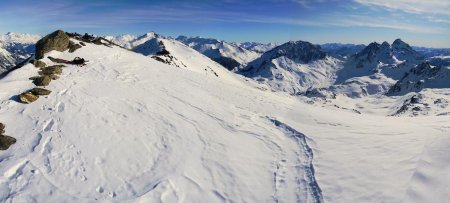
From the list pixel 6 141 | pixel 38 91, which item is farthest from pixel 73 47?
pixel 6 141

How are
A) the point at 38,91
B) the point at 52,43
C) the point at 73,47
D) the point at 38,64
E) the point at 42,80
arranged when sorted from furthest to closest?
the point at 73,47 < the point at 52,43 < the point at 38,64 < the point at 42,80 < the point at 38,91

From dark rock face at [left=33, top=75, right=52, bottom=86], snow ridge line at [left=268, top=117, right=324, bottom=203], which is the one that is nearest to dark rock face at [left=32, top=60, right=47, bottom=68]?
dark rock face at [left=33, top=75, right=52, bottom=86]

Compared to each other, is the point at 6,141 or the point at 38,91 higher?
the point at 38,91

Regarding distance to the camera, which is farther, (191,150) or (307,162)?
(191,150)

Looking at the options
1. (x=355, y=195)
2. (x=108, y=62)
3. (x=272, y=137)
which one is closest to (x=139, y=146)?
(x=272, y=137)

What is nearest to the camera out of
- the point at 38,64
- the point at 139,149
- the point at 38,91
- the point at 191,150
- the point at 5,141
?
the point at 5,141

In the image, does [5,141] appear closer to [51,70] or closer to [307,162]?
[51,70]

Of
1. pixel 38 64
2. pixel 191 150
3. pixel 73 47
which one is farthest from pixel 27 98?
pixel 73 47

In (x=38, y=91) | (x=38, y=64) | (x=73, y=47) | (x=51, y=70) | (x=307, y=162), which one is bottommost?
(x=307, y=162)

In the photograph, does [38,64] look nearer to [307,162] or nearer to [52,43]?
[52,43]
